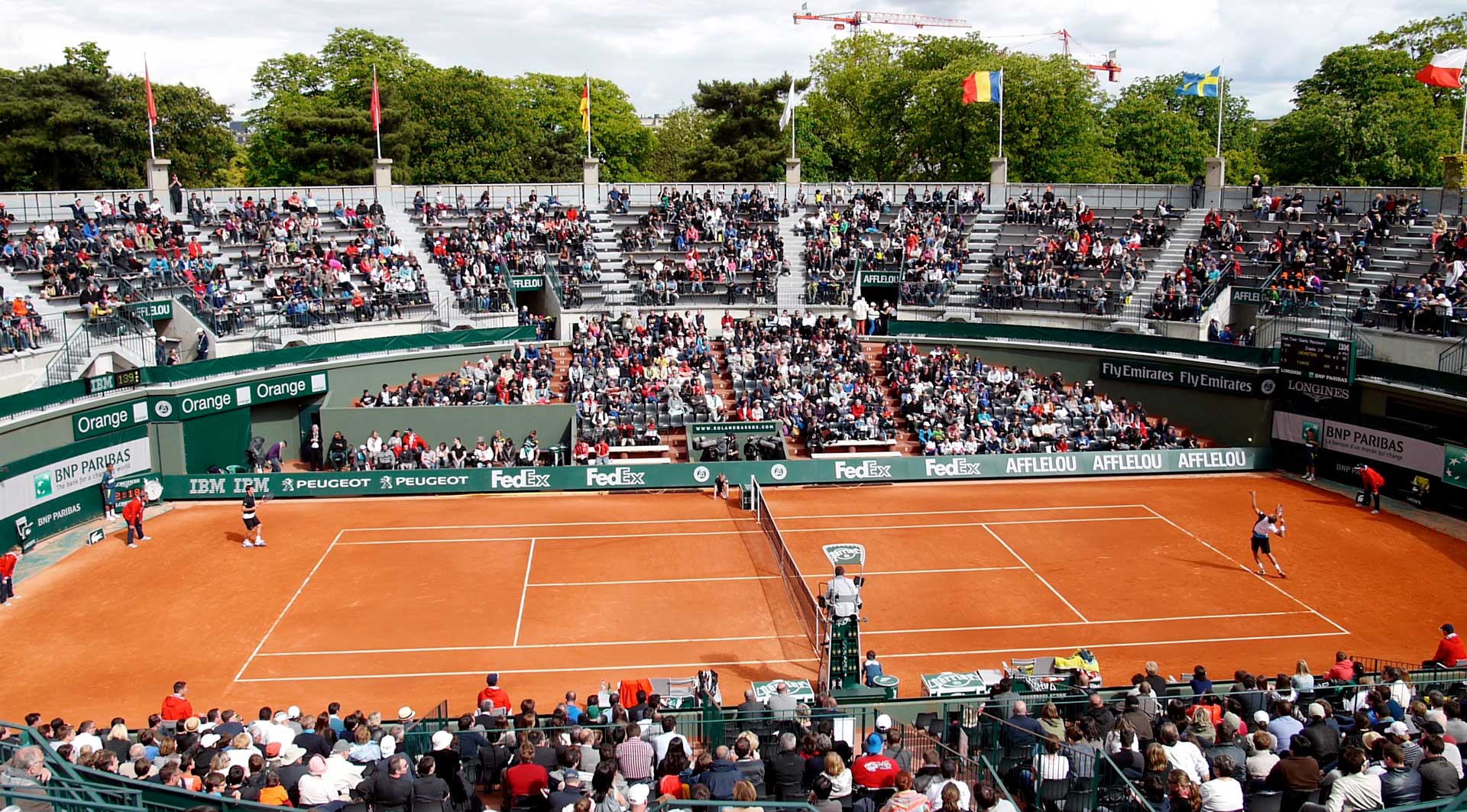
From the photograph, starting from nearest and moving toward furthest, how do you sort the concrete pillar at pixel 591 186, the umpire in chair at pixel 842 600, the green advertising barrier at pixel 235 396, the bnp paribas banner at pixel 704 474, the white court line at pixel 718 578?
the umpire in chair at pixel 842 600
the white court line at pixel 718 578
the green advertising barrier at pixel 235 396
the bnp paribas banner at pixel 704 474
the concrete pillar at pixel 591 186

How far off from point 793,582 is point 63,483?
786 inches

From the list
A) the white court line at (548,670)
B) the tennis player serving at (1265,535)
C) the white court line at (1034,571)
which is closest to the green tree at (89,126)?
the white court line at (548,670)

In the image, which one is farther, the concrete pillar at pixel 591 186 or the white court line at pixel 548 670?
the concrete pillar at pixel 591 186

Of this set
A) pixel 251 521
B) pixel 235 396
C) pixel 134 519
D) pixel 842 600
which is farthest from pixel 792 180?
pixel 842 600

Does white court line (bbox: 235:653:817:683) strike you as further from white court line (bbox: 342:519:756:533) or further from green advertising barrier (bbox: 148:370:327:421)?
green advertising barrier (bbox: 148:370:327:421)

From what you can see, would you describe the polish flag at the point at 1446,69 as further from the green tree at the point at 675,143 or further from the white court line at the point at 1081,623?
the green tree at the point at 675,143

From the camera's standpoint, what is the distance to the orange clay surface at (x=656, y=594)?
22.2m

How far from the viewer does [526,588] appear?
88.2 feet

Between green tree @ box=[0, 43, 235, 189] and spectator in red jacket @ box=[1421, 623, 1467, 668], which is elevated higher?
green tree @ box=[0, 43, 235, 189]

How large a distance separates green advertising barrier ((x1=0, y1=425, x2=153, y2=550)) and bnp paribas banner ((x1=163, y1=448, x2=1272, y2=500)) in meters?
1.34

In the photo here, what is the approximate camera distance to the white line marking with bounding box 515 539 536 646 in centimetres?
2439

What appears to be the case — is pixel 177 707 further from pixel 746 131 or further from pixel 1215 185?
pixel 746 131

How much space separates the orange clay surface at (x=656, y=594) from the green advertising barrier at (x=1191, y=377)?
4591 millimetres

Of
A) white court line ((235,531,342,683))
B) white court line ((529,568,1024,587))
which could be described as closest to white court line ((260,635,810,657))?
white court line ((235,531,342,683))
